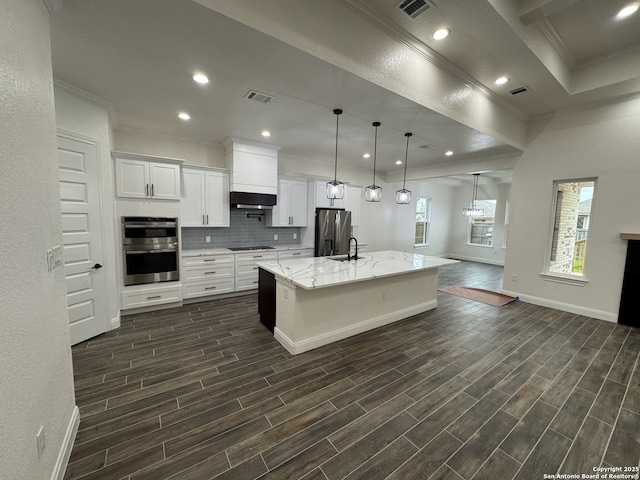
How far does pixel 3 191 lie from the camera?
1.04 metres

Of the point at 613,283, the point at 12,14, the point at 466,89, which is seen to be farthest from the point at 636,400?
the point at 12,14

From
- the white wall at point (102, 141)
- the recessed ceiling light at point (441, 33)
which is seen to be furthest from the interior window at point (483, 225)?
the white wall at point (102, 141)

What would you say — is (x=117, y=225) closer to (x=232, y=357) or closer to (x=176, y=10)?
(x=232, y=357)

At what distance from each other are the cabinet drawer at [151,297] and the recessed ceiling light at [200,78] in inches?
117

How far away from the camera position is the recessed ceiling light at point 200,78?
2.52 m

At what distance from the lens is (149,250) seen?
383 cm

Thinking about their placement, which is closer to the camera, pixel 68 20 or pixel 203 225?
pixel 68 20

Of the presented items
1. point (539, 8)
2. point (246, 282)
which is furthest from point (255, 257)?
point (539, 8)

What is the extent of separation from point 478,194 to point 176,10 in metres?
10.0

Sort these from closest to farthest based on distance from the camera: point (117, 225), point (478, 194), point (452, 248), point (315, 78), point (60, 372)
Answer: point (60, 372) → point (315, 78) → point (117, 225) → point (478, 194) → point (452, 248)

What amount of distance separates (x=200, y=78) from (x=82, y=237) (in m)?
2.27

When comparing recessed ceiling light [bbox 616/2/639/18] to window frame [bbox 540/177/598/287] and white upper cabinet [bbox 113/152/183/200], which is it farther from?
white upper cabinet [bbox 113/152/183/200]

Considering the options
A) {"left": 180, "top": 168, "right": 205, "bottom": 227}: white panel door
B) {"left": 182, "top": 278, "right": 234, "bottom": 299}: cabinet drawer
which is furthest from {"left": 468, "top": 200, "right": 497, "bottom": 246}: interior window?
{"left": 180, "top": 168, "right": 205, "bottom": 227}: white panel door

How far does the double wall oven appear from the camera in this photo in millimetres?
3689
